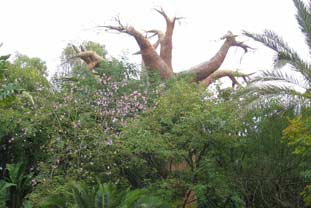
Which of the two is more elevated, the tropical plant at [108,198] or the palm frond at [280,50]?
the palm frond at [280,50]

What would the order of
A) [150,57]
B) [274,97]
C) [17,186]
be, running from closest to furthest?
[274,97], [17,186], [150,57]

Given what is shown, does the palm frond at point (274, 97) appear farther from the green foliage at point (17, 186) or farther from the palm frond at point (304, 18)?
the green foliage at point (17, 186)

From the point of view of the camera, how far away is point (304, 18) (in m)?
13.4

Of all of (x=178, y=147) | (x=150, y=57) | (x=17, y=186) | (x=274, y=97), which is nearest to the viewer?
(x=274, y=97)

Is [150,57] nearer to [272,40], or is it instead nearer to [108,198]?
[272,40]

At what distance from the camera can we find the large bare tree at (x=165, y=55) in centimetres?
2170

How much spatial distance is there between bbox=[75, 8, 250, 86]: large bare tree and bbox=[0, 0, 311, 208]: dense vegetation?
5155 millimetres

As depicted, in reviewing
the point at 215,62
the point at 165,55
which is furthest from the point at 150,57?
the point at 215,62

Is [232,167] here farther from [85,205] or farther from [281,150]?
[85,205]

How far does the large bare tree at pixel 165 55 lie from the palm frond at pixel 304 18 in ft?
25.6

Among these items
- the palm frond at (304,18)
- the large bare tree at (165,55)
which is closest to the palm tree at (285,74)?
the palm frond at (304,18)

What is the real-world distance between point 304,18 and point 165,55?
10.7 metres

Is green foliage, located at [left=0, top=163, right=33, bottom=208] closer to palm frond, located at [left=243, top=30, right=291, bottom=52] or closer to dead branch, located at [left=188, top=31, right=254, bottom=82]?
dead branch, located at [left=188, top=31, right=254, bottom=82]

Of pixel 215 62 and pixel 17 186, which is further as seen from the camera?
pixel 215 62
